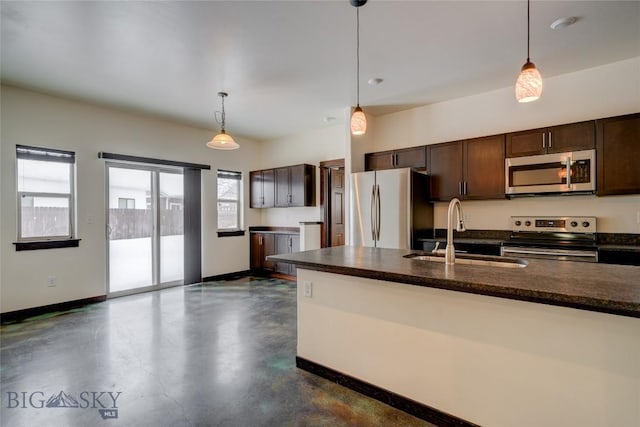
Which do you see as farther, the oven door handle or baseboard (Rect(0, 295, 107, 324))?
baseboard (Rect(0, 295, 107, 324))

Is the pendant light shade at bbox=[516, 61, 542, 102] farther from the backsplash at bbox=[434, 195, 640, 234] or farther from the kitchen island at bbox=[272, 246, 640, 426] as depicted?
the backsplash at bbox=[434, 195, 640, 234]

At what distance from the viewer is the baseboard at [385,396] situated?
5.84 ft

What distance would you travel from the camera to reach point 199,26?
2.51m

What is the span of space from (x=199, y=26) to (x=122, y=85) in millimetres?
1762

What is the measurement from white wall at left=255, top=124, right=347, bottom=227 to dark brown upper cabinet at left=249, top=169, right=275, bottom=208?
13.0 inches

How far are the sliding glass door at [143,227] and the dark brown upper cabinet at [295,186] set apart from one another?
1750mm

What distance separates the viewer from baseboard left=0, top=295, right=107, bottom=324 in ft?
12.0

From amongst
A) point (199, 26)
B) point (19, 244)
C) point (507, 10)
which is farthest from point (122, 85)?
point (507, 10)

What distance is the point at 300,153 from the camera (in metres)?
6.00

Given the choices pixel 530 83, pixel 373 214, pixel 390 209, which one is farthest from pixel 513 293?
pixel 373 214

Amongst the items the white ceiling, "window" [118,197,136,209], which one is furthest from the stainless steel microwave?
"window" [118,197,136,209]

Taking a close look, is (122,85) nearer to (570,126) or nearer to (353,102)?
(353,102)

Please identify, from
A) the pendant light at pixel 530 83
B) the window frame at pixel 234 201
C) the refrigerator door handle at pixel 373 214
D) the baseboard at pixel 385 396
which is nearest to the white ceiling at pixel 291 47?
the pendant light at pixel 530 83

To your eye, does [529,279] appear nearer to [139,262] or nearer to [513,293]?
[513,293]
